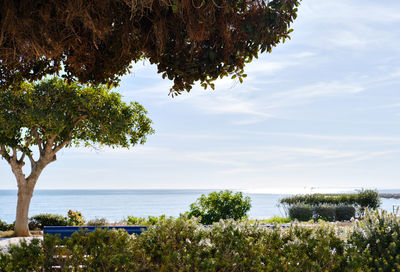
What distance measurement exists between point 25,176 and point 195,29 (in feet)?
40.0

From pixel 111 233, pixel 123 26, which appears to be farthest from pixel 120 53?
pixel 111 233

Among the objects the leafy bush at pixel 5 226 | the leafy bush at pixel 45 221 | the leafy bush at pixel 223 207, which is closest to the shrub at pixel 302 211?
the leafy bush at pixel 223 207

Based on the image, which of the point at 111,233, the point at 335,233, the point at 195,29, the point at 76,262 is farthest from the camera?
the point at 335,233

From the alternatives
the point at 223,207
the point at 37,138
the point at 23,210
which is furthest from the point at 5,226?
the point at 223,207

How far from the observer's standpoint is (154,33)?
3469 millimetres

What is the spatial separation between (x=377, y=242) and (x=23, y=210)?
1219 cm

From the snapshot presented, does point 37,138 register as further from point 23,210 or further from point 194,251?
point 194,251

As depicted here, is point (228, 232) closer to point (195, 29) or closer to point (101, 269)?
point (101, 269)

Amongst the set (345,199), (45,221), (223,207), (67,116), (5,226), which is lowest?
(5,226)

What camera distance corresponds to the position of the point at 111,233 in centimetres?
373

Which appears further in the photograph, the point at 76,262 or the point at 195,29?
the point at 76,262

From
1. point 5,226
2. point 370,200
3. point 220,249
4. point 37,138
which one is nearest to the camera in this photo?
point 220,249

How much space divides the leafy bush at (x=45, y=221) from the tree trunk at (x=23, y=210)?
176cm

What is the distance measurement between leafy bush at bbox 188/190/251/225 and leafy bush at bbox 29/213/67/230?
5911 millimetres
